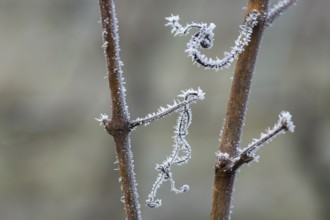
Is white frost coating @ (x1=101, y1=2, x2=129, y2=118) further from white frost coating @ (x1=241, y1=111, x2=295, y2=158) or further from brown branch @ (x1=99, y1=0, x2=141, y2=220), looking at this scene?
white frost coating @ (x1=241, y1=111, x2=295, y2=158)

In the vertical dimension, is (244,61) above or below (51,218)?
below

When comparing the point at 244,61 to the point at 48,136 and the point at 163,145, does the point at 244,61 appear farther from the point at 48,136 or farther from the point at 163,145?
the point at 163,145

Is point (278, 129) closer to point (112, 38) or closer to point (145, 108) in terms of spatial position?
point (112, 38)

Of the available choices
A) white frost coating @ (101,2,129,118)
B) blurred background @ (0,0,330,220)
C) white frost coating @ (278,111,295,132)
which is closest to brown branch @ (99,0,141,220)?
white frost coating @ (101,2,129,118)

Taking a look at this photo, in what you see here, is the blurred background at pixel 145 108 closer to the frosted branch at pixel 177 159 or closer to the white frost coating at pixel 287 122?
the frosted branch at pixel 177 159

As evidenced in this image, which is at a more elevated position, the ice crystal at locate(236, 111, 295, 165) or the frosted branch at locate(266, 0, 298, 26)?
the frosted branch at locate(266, 0, 298, 26)

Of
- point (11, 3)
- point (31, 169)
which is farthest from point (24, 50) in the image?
point (31, 169)
